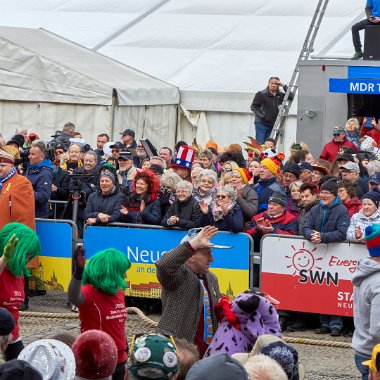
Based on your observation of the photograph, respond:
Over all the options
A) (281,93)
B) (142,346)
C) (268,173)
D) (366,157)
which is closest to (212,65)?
(281,93)

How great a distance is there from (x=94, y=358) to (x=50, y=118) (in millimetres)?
18644

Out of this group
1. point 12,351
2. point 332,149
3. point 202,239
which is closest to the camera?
point 202,239

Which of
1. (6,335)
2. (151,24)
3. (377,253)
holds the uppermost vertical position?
(151,24)

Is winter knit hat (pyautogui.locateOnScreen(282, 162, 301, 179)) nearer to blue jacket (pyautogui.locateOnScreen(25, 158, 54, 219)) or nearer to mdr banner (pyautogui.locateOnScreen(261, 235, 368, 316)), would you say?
mdr banner (pyautogui.locateOnScreen(261, 235, 368, 316))

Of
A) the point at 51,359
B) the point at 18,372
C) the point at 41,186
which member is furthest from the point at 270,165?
the point at 18,372

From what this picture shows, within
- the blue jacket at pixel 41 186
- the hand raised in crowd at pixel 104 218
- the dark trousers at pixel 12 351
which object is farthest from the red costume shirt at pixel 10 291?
the blue jacket at pixel 41 186

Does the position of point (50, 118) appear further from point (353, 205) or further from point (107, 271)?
point (107, 271)

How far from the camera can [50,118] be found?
2373cm

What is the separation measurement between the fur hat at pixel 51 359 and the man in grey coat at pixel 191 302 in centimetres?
224

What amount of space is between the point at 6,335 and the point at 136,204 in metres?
6.96

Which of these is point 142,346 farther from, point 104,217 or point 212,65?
point 212,65

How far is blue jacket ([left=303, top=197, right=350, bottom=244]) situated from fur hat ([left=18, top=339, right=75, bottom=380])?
6.93 meters

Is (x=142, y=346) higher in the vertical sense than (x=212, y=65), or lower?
lower

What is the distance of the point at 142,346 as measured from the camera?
5.21 metres
